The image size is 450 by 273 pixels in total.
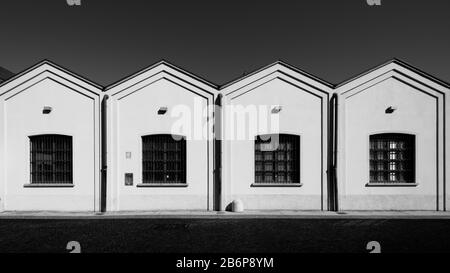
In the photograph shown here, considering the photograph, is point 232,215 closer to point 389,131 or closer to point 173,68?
point 173,68

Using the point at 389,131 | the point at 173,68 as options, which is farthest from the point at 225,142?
the point at 389,131

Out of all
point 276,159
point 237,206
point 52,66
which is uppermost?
point 52,66

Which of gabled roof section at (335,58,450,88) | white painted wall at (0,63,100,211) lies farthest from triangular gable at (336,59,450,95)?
white painted wall at (0,63,100,211)

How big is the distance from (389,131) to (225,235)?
773 centimetres

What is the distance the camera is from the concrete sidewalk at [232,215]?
1011 centimetres

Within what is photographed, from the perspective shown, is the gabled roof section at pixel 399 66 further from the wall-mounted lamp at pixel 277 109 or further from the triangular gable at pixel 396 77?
the wall-mounted lamp at pixel 277 109

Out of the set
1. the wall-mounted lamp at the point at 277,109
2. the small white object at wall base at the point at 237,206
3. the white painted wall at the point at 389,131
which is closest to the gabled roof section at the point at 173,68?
the wall-mounted lamp at the point at 277,109

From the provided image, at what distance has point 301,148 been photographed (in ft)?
36.4

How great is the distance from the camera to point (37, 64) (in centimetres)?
1144

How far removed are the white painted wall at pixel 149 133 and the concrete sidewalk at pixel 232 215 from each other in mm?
504

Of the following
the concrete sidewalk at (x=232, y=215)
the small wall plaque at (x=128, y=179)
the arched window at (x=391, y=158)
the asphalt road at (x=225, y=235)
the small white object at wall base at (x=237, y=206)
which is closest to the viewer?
the asphalt road at (x=225, y=235)

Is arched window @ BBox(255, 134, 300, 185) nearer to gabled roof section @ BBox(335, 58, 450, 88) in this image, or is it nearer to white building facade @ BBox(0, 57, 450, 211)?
white building facade @ BBox(0, 57, 450, 211)

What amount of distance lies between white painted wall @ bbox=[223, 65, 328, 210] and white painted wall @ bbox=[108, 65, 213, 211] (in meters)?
0.91

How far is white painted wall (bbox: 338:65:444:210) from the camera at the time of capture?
11016 mm
